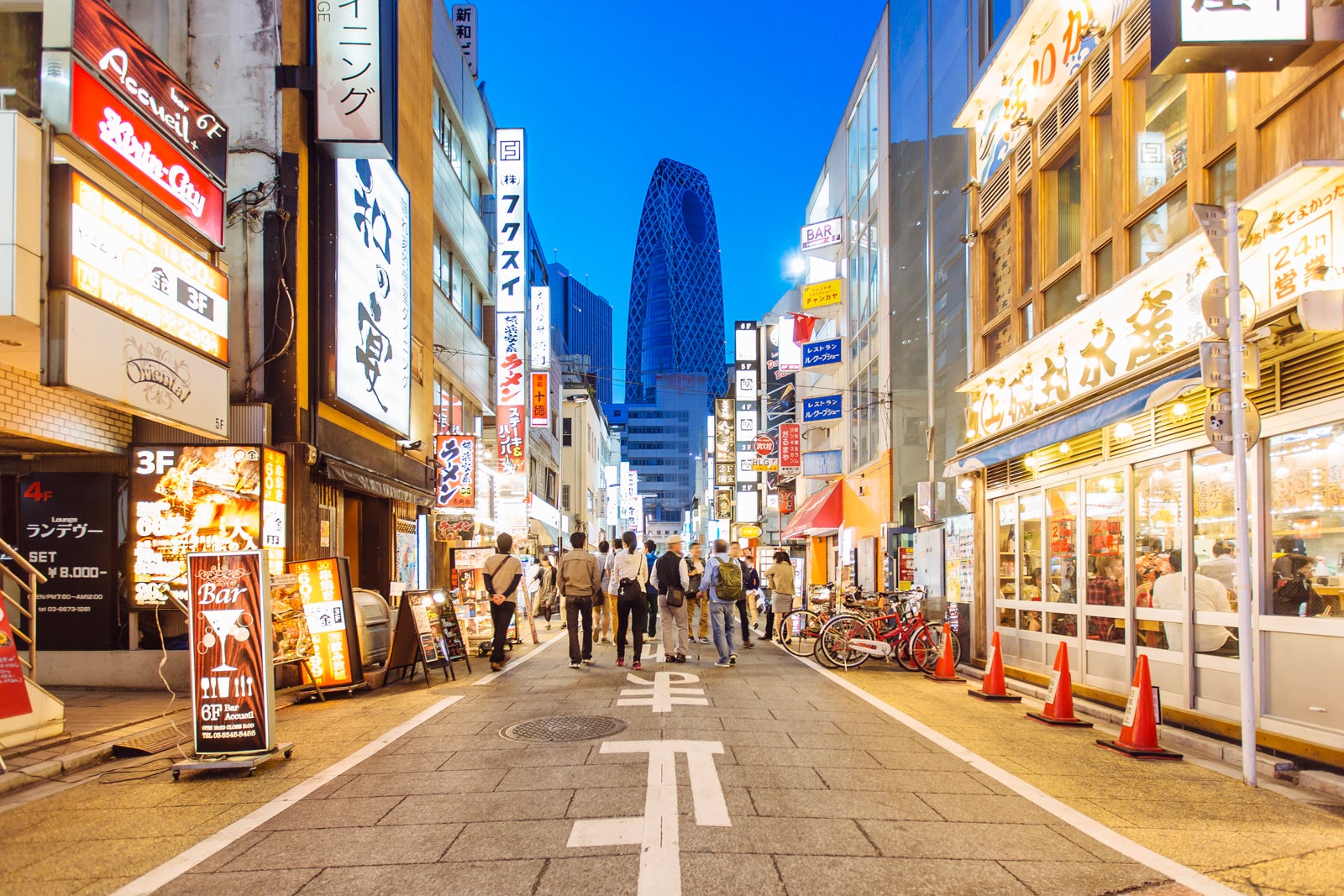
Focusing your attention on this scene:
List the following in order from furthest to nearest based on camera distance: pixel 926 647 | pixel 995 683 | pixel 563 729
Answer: pixel 926 647 < pixel 995 683 < pixel 563 729

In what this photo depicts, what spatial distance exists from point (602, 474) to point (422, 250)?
72033 millimetres

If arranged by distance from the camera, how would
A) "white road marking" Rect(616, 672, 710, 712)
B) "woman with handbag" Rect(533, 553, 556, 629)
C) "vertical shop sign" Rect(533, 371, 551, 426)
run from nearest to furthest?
"white road marking" Rect(616, 672, 710, 712)
"woman with handbag" Rect(533, 553, 556, 629)
"vertical shop sign" Rect(533, 371, 551, 426)

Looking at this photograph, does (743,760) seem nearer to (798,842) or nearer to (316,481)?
(798,842)

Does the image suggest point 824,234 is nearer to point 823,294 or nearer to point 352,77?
point 823,294

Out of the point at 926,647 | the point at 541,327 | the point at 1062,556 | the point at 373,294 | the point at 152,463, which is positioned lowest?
the point at 926,647

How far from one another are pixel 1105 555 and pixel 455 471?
15180 millimetres

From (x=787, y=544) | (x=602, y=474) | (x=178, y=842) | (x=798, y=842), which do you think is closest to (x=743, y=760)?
(x=798, y=842)

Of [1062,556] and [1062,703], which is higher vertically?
[1062,556]

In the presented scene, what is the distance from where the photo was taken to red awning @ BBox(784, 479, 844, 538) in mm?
28703

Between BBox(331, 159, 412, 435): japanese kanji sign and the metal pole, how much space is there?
445 inches

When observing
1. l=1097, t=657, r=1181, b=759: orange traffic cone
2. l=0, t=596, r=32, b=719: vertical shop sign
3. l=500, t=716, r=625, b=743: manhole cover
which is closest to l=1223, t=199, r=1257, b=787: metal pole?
l=1097, t=657, r=1181, b=759: orange traffic cone

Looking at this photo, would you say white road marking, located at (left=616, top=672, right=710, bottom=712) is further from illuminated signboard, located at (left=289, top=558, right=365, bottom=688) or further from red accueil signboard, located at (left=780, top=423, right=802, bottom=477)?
red accueil signboard, located at (left=780, top=423, right=802, bottom=477)

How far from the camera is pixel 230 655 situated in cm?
710

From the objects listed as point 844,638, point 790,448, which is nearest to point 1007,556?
point 844,638
